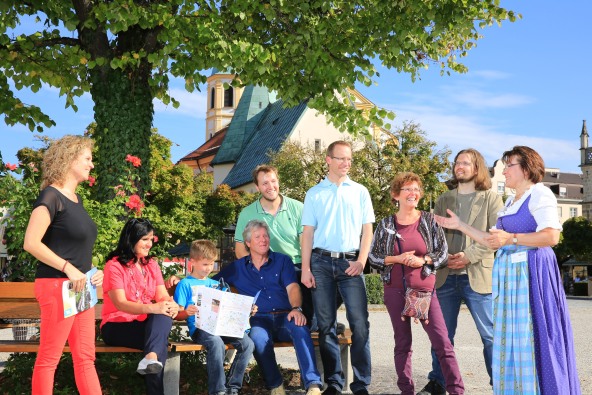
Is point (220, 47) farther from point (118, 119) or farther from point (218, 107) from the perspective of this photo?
point (218, 107)

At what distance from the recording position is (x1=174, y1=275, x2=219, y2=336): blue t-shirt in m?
7.60

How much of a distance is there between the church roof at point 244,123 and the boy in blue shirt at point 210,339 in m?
72.7

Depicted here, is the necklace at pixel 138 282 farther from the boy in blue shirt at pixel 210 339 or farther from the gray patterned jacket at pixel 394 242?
the gray patterned jacket at pixel 394 242

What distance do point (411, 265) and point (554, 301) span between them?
59.5 inches

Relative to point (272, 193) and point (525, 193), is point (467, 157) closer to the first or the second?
point (525, 193)

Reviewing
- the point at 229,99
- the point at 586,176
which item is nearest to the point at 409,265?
the point at 229,99

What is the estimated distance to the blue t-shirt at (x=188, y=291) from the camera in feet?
24.9

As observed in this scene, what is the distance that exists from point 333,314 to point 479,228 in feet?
5.32

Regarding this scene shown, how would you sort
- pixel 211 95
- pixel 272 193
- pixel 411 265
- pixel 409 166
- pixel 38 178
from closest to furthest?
pixel 411 265, pixel 272 193, pixel 38 178, pixel 409 166, pixel 211 95

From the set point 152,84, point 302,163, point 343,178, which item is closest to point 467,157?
point 343,178

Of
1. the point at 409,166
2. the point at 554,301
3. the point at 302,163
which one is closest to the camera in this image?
the point at 554,301

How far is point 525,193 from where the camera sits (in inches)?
247

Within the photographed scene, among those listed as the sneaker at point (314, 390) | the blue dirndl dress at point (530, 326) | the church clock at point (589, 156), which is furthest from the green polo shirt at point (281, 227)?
the church clock at point (589, 156)

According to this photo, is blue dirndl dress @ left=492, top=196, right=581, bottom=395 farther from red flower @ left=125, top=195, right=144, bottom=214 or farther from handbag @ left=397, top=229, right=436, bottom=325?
red flower @ left=125, top=195, right=144, bottom=214
